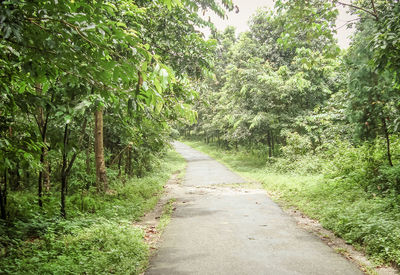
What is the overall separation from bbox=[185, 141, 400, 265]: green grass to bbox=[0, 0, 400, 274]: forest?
3 cm

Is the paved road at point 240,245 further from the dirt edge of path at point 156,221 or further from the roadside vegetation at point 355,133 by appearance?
the roadside vegetation at point 355,133

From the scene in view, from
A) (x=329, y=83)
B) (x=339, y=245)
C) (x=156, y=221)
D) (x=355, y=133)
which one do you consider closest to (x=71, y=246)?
(x=156, y=221)

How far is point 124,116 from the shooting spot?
493 cm

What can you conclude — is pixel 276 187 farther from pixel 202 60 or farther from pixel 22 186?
pixel 22 186

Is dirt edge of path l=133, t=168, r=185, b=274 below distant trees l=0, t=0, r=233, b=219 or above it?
below

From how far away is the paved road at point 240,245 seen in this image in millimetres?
4285

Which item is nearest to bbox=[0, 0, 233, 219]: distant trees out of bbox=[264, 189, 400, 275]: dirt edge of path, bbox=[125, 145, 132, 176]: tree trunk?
bbox=[264, 189, 400, 275]: dirt edge of path

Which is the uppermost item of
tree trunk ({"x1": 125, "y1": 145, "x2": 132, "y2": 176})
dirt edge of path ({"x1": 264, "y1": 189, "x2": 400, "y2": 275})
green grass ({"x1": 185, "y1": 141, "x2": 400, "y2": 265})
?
tree trunk ({"x1": 125, "y1": 145, "x2": 132, "y2": 176})

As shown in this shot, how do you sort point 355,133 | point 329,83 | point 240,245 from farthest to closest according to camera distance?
point 329,83 → point 355,133 → point 240,245

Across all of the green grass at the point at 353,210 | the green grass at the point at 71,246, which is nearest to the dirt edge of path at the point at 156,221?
the green grass at the point at 71,246

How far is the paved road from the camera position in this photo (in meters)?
4.29

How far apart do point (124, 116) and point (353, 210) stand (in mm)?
5410

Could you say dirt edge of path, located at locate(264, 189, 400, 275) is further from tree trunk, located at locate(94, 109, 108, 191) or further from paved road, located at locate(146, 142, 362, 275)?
tree trunk, located at locate(94, 109, 108, 191)

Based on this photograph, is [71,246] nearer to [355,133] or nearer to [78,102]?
[78,102]
